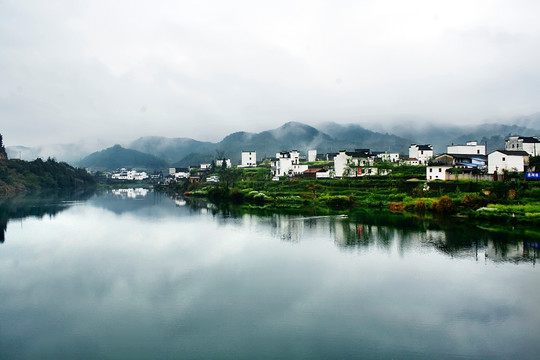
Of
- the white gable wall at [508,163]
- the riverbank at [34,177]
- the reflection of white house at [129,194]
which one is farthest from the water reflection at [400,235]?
the riverbank at [34,177]

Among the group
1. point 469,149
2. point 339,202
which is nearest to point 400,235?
point 339,202

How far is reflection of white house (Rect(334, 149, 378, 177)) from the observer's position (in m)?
37.2

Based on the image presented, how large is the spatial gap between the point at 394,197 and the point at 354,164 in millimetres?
9756

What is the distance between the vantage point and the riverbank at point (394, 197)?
72.0 ft

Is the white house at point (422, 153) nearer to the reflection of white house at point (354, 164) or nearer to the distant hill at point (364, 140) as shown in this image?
the reflection of white house at point (354, 164)

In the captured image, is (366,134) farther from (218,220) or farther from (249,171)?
(218,220)

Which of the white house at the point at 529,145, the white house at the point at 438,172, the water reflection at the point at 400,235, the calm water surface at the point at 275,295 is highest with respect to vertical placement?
the white house at the point at 529,145

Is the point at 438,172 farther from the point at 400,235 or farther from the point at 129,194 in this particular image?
the point at 129,194

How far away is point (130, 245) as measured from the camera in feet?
59.2

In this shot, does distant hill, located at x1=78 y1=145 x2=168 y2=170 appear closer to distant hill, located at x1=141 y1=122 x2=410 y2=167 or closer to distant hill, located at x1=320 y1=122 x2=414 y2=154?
distant hill, located at x1=141 y1=122 x2=410 y2=167

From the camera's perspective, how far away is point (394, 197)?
29.0m

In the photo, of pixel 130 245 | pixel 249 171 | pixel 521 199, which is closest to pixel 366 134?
pixel 249 171

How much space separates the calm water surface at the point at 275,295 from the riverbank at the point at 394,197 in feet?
14.0

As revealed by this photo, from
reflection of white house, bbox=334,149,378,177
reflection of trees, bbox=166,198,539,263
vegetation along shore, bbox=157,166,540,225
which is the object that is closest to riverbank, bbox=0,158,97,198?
vegetation along shore, bbox=157,166,540,225
